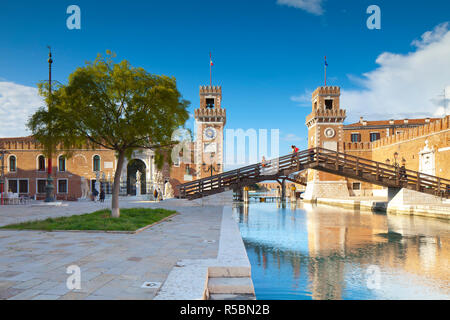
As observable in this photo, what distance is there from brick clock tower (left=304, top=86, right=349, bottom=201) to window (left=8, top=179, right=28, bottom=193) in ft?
100

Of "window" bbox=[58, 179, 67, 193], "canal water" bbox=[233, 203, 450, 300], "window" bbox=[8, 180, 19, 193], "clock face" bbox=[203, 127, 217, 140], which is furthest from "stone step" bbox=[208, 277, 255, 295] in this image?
"window" bbox=[8, 180, 19, 193]

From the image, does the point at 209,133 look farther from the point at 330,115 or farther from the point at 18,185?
the point at 18,185

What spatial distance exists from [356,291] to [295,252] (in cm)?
315

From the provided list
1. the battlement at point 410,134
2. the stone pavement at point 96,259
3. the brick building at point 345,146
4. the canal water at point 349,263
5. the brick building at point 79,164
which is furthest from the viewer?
the brick building at point 79,164

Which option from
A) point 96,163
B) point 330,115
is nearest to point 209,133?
point 96,163

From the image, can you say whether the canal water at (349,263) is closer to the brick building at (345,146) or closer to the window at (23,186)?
the brick building at (345,146)

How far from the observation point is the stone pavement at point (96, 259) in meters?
3.98

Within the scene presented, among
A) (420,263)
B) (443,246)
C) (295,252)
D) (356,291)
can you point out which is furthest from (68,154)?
(443,246)

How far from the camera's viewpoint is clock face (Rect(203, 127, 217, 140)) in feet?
113

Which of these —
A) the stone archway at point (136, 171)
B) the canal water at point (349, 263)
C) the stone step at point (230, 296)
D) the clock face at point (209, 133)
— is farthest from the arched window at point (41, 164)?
the stone step at point (230, 296)

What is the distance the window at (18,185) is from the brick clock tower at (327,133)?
3053 centimetres

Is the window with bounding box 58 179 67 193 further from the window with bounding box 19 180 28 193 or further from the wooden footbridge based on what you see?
the wooden footbridge
